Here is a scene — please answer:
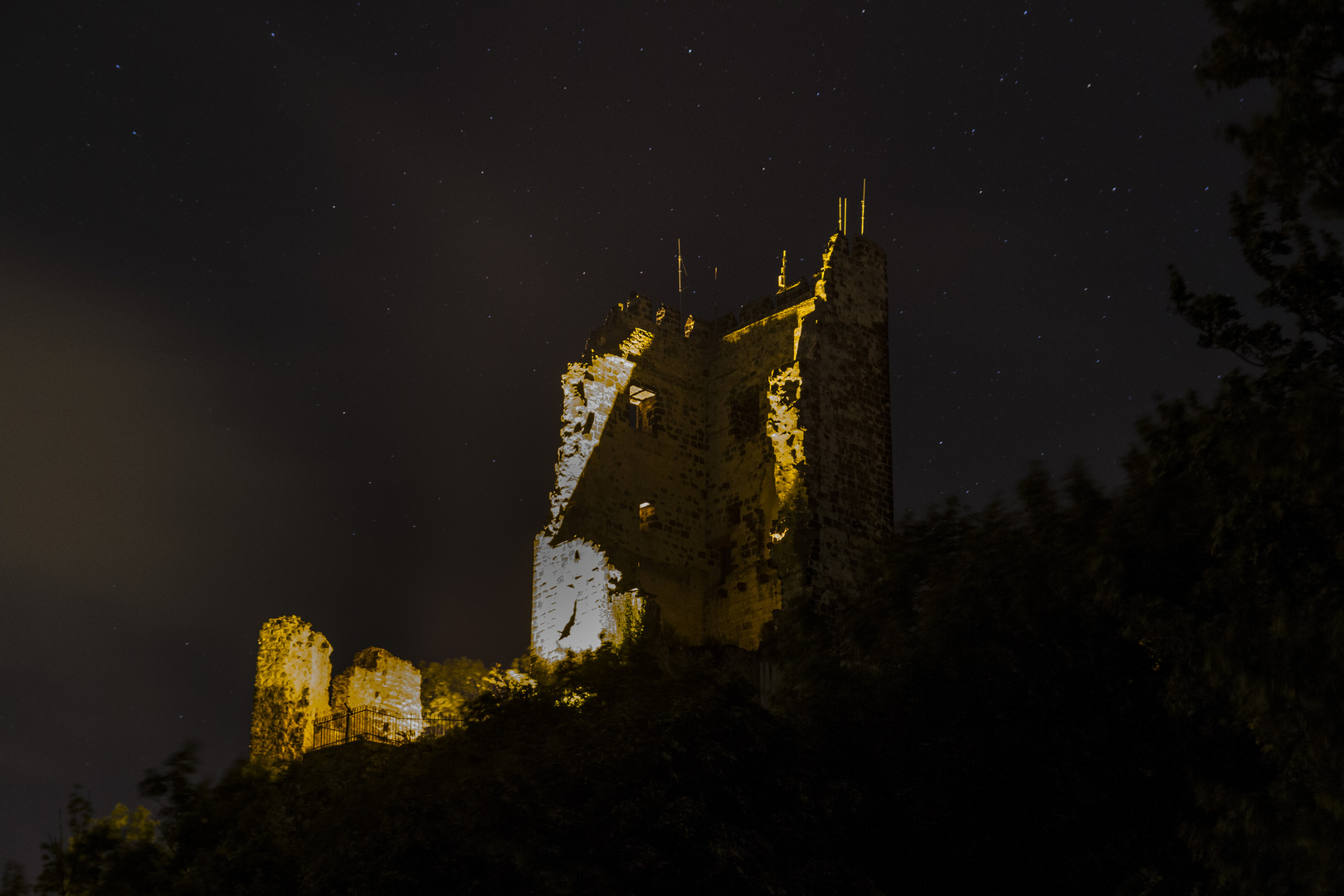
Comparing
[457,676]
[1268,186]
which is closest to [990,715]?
[1268,186]

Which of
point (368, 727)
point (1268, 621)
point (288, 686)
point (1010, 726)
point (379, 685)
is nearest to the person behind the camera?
point (1268, 621)

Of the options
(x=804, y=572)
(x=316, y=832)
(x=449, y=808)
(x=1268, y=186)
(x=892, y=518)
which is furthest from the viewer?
(x=892, y=518)


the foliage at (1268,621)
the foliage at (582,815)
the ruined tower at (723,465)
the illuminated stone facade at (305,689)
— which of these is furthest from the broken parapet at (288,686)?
the foliage at (1268,621)

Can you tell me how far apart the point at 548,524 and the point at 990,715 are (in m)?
11.8

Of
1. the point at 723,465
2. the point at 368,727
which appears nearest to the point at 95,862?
the point at 368,727

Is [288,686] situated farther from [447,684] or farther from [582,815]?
[582,815]

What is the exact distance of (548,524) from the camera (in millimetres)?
25562

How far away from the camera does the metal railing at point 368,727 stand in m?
23.7

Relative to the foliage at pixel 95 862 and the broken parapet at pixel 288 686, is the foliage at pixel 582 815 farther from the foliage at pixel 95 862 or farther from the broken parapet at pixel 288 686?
the broken parapet at pixel 288 686

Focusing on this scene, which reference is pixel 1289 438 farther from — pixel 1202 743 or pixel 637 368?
pixel 637 368

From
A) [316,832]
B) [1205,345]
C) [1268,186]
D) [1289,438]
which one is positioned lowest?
[316,832]

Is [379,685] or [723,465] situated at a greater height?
[723,465]

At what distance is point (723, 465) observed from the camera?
26797mm

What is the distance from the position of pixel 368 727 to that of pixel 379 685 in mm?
2261
